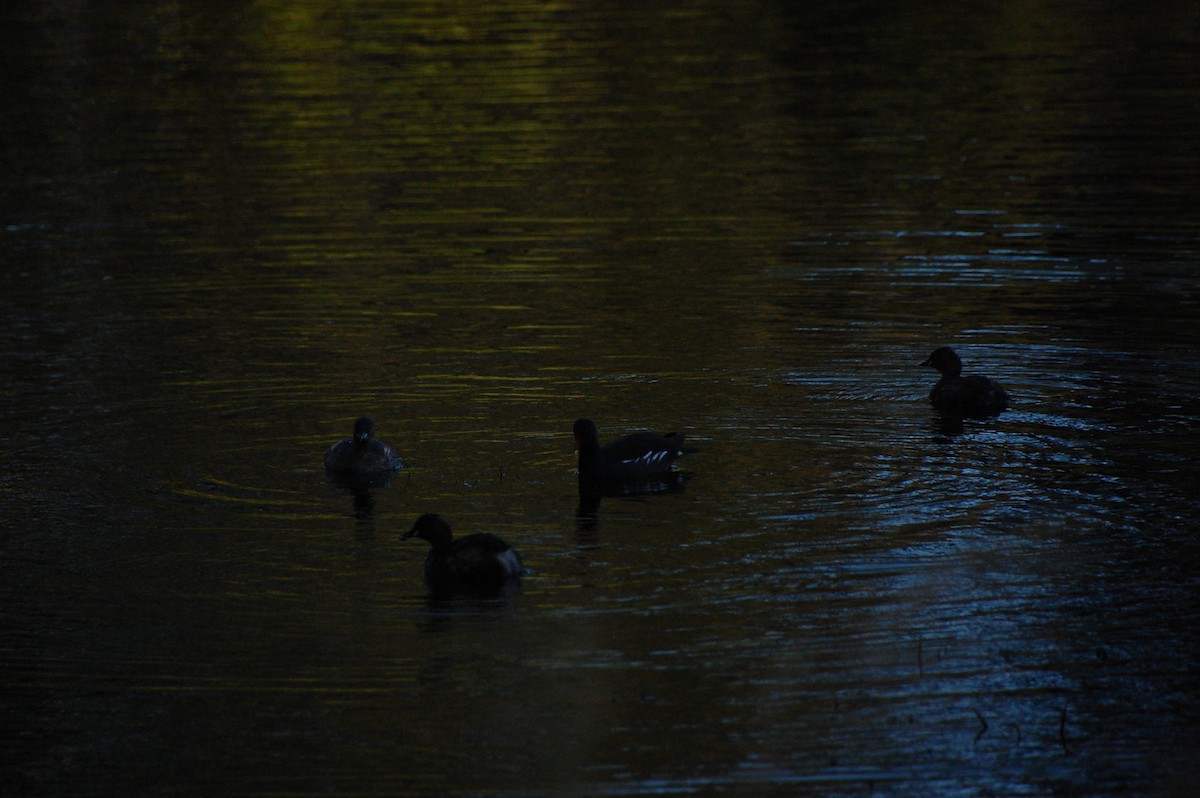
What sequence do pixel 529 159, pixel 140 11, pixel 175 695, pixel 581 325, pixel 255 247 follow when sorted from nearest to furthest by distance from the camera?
pixel 175 695 → pixel 581 325 → pixel 255 247 → pixel 529 159 → pixel 140 11

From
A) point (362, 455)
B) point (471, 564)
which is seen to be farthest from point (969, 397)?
point (471, 564)

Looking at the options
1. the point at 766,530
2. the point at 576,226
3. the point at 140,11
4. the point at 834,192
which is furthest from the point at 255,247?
the point at 140,11

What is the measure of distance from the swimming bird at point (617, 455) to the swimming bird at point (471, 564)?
78.8 inches

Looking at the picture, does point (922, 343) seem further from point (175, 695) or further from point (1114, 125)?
point (1114, 125)

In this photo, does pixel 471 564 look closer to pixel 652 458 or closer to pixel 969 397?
pixel 652 458

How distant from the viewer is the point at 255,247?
23.1 m

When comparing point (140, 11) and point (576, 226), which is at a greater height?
point (140, 11)

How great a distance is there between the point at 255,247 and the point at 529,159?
6769 millimetres

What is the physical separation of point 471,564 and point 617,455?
246cm

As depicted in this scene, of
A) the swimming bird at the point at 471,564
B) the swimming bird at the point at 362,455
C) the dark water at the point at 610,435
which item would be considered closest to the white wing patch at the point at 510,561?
the swimming bird at the point at 471,564

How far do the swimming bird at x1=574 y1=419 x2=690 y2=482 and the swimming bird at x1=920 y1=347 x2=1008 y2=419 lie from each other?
286cm

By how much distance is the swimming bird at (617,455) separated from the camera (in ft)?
44.1

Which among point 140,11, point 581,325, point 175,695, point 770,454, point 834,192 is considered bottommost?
point 175,695

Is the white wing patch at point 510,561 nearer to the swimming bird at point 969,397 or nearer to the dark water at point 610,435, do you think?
the dark water at point 610,435
